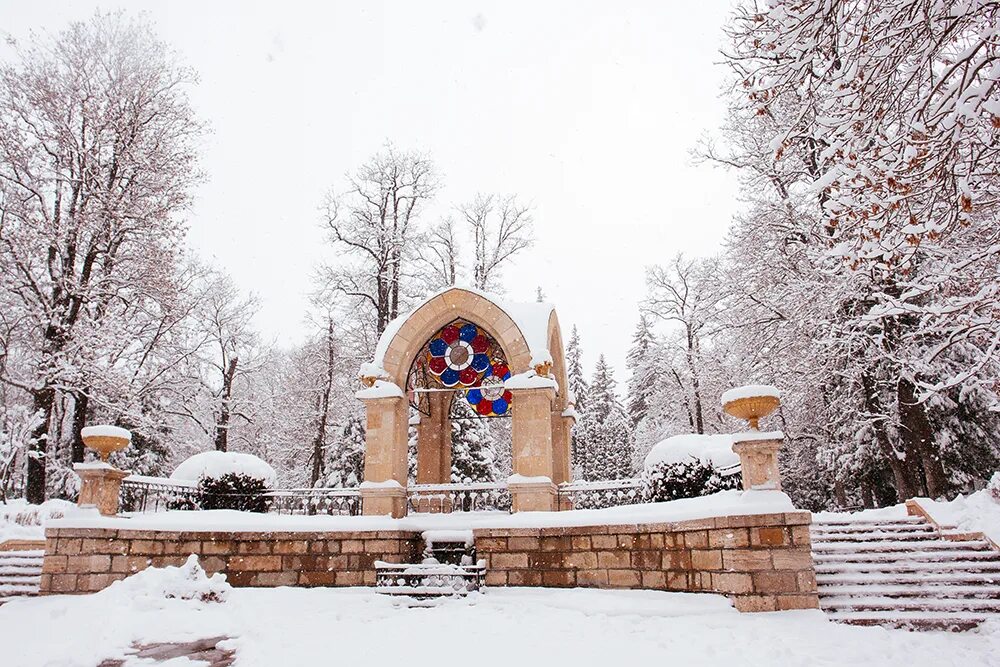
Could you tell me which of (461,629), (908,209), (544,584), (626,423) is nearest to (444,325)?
(544,584)

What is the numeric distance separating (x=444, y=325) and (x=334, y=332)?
46.5 feet

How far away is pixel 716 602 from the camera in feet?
23.3

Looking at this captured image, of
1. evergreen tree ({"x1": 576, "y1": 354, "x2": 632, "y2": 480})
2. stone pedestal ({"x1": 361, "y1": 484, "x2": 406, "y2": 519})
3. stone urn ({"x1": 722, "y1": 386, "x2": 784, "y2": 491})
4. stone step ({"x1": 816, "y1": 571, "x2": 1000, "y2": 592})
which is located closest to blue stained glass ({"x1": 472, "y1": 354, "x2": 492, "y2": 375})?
stone pedestal ({"x1": 361, "y1": 484, "x2": 406, "y2": 519})

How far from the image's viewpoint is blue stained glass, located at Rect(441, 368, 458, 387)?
12953 mm

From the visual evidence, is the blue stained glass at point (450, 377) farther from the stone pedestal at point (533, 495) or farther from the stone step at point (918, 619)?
the stone step at point (918, 619)

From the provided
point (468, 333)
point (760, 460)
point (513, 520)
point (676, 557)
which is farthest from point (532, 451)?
point (760, 460)

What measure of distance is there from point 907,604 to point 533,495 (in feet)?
18.2

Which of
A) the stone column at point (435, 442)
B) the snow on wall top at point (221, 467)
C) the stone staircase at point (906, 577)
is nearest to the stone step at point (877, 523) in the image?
the stone staircase at point (906, 577)

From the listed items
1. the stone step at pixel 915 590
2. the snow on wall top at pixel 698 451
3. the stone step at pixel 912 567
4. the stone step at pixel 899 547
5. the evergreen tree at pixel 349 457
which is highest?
the evergreen tree at pixel 349 457

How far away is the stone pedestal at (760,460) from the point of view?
7254 mm

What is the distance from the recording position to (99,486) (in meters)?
9.62

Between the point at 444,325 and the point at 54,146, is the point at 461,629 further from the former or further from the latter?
the point at 54,146

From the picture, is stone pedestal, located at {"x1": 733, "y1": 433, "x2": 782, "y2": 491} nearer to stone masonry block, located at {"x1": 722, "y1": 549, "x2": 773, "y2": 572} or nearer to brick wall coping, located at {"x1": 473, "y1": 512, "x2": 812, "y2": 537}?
brick wall coping, located at {"x1": 473, "y1": 512, "x2": 812, "y2": 537}

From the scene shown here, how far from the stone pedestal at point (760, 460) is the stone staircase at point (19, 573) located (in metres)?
10.00
